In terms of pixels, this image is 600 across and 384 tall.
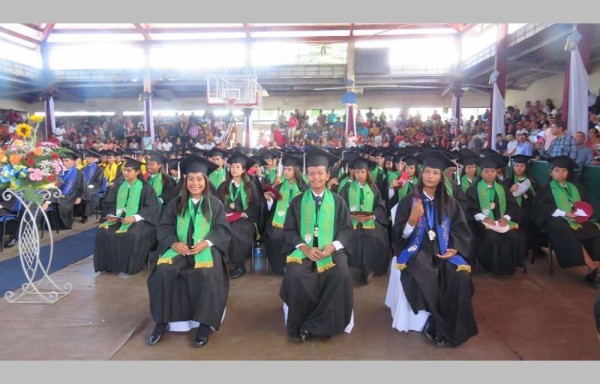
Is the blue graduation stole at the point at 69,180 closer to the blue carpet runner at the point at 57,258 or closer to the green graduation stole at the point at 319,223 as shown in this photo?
the blue carpet runner at the point at 57,258

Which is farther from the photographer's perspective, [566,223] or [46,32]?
[46,32]

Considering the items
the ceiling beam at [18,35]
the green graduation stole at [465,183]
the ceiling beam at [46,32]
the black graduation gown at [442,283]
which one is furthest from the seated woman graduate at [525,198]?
the ceiling beam at [46,32]

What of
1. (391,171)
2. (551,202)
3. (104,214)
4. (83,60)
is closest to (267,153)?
(391,171)

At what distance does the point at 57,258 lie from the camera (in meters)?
7.59

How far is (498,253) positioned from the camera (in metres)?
6.38

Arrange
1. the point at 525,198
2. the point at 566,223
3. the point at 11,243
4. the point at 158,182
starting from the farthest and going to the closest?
the point at 11,243, the point at 158,182, the point at 525,198, the point at 566,223

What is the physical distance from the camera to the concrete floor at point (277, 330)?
4.13 metres

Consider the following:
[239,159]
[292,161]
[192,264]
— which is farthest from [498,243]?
[192,264]

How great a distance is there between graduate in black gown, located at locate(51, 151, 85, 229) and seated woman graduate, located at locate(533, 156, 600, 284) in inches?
348

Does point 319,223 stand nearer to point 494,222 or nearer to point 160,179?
point 494,222

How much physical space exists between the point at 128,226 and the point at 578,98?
8507 millimetres

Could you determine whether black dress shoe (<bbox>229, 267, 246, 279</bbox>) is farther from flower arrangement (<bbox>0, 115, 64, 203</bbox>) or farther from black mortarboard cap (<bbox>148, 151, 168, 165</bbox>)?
flower arrangement (<bbox>0, 115, 64, 203</bbox>)

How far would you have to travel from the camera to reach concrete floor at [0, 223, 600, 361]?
413 cm

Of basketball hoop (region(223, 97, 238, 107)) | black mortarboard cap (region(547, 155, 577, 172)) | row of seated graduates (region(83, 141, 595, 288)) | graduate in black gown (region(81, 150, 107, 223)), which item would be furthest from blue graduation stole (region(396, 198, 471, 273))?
basketball hoop (region(223, 97, 238, 107))
